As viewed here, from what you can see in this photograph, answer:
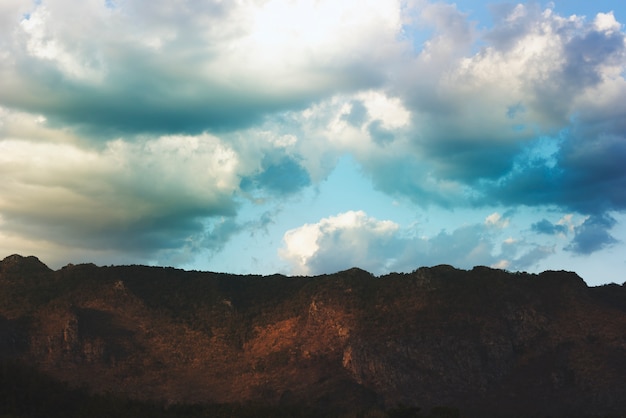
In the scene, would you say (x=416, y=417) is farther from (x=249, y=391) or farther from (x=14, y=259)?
(x=14, y=259)

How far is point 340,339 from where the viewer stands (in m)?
123

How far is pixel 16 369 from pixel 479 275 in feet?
304

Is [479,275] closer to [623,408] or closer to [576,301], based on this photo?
[576,301]

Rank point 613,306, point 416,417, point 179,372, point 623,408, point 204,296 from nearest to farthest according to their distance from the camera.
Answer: point 416,417 → point 623,408 → point 179,372 → point 613,306 → point 204,296

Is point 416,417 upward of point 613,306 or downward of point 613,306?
downward

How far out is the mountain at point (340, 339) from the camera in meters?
111

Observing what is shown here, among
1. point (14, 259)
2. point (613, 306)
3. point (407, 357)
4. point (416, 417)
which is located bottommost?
point (416, 417)

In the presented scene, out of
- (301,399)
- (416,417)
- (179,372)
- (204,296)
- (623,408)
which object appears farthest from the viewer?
(204,296)

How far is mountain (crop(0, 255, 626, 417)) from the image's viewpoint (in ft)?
364

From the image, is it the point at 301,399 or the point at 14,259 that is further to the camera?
the point at 14,259

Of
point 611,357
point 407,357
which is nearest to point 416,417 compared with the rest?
point 407,357

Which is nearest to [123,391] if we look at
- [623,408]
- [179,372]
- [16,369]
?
[179,372]

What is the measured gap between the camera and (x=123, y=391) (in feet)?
375

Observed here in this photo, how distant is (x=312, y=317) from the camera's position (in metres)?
130
